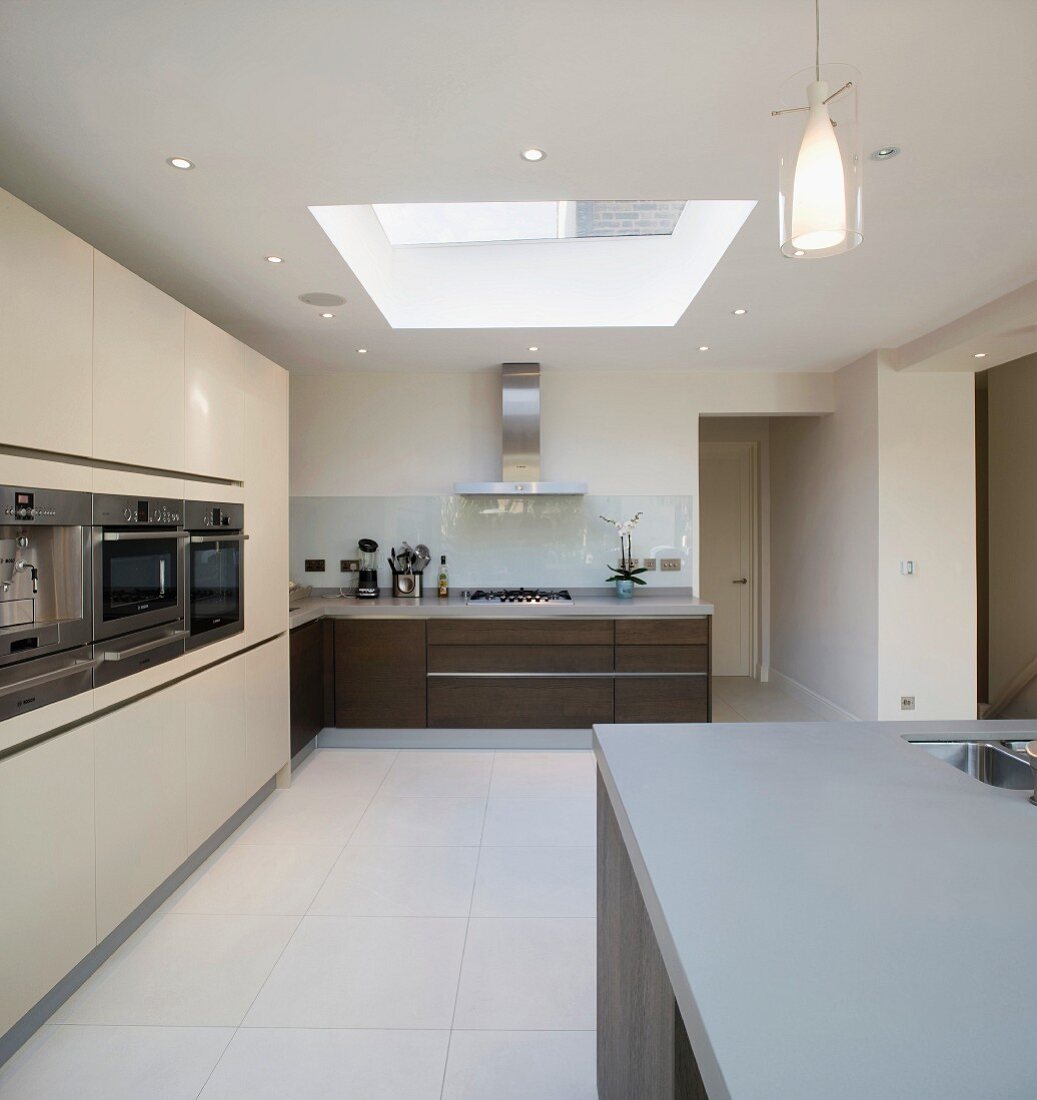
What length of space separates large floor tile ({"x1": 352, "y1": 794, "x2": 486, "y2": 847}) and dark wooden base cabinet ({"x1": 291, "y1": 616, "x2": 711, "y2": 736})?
0.82 meters

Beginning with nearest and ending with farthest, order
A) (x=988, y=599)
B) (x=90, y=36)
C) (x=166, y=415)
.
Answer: (x=90, y=36) < (x=166, y=415) < (x=988, y=599)

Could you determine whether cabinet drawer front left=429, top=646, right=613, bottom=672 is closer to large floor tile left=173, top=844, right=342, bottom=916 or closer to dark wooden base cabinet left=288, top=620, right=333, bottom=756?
dark wooden base cabinet left=288, top=620, right=333, bottom=756

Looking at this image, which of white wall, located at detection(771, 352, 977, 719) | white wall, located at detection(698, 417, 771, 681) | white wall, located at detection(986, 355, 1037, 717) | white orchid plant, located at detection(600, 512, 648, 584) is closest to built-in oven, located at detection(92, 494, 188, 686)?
white orchid plant, located at detection(600, 512, 648, 584)

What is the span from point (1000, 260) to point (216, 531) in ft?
10.8

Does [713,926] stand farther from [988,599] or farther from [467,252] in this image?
[988,599]

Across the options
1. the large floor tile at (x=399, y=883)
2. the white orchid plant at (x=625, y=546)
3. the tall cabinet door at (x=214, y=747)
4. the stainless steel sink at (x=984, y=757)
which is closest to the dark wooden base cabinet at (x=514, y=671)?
the white orchid plant at (x=625, y=546)

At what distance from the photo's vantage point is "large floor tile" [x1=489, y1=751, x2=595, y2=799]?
3.58m

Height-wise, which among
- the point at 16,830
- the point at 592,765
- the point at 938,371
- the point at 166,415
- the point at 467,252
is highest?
the point at 467,252

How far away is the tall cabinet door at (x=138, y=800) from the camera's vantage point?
2.07m

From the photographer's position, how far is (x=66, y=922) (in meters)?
1.89

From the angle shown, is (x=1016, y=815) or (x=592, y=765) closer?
(x=1016, y=815)

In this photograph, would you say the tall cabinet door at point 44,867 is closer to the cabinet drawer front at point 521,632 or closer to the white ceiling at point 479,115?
the white ceiling at point 479,115

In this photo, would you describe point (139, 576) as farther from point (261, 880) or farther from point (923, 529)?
point (923, 529)

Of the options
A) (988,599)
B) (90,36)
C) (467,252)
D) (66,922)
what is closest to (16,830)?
(66,922)
